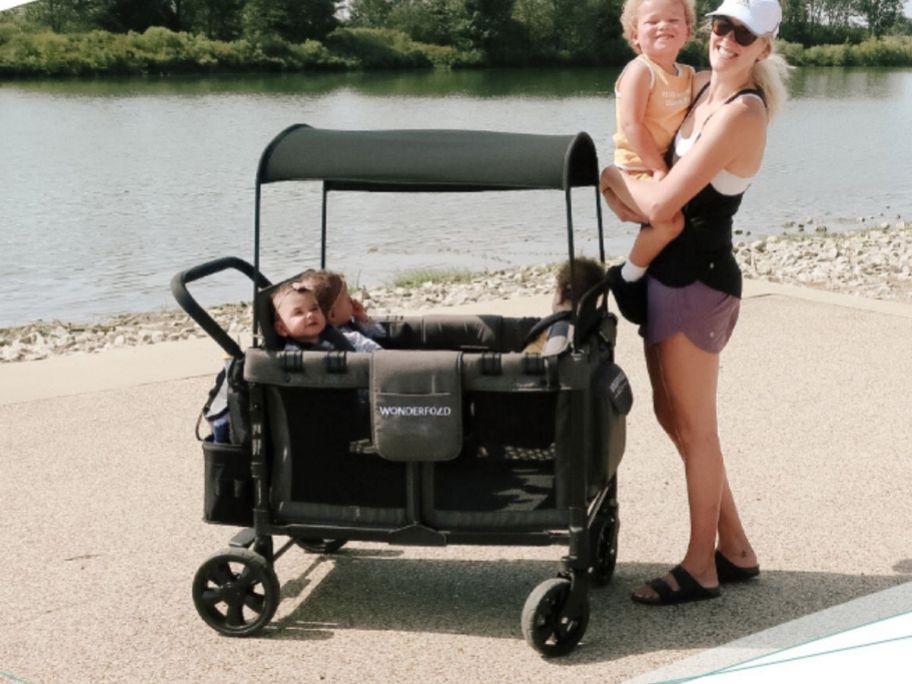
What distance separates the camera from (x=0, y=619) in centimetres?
432

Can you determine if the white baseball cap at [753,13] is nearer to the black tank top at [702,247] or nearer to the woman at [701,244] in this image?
the woman at [701,244]

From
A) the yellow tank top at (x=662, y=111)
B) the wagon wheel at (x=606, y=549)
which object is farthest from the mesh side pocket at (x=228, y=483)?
the yellow tank top at (x=662, y=111)

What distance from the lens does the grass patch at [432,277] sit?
44.3 ft

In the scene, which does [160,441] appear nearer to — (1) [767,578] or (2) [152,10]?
(1) [767,578]

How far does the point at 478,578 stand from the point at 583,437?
930mm

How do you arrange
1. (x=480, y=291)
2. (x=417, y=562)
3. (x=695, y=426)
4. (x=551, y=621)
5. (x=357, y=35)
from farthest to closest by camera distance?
(x=357, y=35) → (x=480, y=291) → (x=417, y=562) → (x=695, y=426) → (x=551, y=621)

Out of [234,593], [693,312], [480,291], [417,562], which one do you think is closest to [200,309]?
[234,593]

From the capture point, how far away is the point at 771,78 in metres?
Answer: 4.01

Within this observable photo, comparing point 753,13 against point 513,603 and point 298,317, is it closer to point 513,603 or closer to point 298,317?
point 298,317

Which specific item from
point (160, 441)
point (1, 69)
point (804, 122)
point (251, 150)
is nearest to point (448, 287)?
point (160, 441)

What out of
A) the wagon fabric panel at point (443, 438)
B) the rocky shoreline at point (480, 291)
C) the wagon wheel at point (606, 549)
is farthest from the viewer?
the rocky shoreline at point (480, 291)

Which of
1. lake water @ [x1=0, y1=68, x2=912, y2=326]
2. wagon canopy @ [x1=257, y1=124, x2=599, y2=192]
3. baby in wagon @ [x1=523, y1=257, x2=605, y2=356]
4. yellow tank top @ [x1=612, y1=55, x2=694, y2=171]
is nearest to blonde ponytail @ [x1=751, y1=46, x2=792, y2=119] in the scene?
yellow tank top @ [x1=612, y1=55, x2=694, y2=171]

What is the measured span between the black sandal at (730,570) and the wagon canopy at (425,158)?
135 cm

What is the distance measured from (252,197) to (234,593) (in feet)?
63.1
